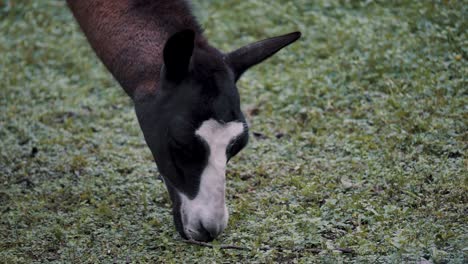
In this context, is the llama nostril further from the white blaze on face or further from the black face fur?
the black face fur

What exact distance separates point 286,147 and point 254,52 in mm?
1875

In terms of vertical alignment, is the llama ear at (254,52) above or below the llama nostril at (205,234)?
above

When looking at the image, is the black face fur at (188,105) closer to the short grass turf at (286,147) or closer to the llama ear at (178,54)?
the llama ear at (178,54)

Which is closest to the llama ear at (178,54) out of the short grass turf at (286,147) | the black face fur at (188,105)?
the black face fur at (188,105)

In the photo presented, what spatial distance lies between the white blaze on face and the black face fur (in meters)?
0.04

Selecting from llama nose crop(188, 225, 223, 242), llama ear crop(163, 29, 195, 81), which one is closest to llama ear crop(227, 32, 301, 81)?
llama ear crop(163, 29, 195, 81)

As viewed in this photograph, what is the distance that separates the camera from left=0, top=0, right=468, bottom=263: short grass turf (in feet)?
17.9

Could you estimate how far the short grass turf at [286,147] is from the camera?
5461 mm

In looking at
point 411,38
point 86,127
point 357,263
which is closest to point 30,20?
point 86,127

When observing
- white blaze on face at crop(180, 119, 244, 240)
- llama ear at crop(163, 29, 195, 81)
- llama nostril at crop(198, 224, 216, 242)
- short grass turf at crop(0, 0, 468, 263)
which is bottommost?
short grass turf at crop(0, 0, 468, 263)

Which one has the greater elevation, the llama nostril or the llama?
the llama

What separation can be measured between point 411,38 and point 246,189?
3150mm

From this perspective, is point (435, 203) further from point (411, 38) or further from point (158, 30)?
point (411, 38)

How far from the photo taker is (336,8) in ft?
32.5
